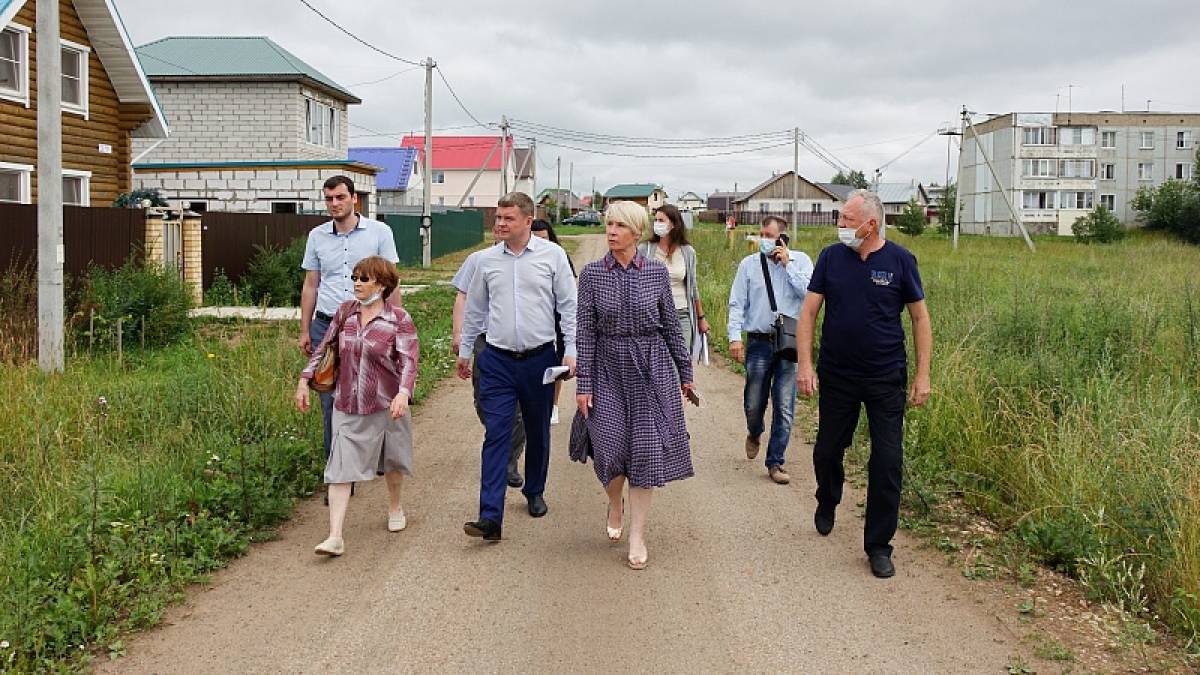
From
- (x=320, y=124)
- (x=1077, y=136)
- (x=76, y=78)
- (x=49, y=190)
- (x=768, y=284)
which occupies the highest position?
(x=1077, y=136)

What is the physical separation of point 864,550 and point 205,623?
11.9 feet

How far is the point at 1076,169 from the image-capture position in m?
87.1

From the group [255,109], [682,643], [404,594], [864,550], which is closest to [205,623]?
[404,594]

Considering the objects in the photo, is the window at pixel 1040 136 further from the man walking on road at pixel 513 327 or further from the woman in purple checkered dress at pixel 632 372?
the woman in purple checkered dress at pixel 632 372

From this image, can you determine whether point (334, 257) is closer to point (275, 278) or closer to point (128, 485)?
point (128, 485)

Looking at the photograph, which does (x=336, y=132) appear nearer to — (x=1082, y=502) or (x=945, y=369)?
(x=945, y=369)

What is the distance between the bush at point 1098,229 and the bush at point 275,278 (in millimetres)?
56226

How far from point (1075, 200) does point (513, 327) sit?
89.7 m

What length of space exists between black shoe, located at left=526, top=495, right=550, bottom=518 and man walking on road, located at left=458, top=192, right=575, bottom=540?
53 centimetres

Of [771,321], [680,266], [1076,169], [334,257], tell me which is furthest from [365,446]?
[1076,169]

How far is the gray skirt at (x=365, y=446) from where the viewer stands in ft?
20.8

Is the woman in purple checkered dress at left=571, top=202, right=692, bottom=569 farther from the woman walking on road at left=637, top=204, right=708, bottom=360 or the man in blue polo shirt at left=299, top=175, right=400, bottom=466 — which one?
the woman walking on road at left=637, top=204, right=708, bottom=360

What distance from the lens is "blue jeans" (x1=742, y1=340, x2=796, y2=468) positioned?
8250 mm

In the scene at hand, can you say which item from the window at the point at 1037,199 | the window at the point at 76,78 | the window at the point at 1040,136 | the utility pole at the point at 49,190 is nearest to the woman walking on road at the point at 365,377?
the utility pole at the point at 49,190
